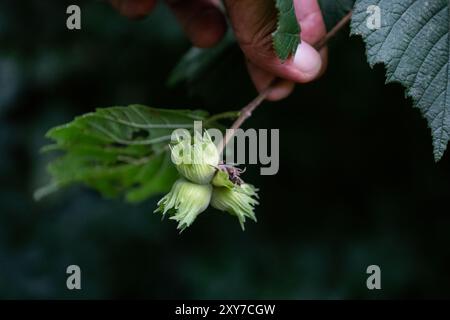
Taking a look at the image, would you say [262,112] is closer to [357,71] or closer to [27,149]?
[357,71]

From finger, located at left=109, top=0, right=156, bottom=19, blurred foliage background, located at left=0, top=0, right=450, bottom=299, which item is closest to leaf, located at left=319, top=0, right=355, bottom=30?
finger, located at left=109, top=0, right=156, bottom=19

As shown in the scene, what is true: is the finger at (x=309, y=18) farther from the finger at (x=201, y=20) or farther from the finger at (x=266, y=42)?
the finger at (x=201, y=20)

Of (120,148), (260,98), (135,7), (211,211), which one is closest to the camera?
(260,98)

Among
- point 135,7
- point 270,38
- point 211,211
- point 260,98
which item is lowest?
point 260,98

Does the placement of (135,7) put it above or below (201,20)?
above

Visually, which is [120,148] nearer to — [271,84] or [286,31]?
[271,84]

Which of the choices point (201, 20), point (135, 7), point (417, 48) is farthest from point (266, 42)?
point (135, 7)

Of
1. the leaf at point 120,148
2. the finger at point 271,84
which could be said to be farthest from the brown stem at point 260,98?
the leaf at point 120,148

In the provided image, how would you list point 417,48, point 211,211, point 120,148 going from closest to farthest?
point 417,48
point 120,148
point 211,211
